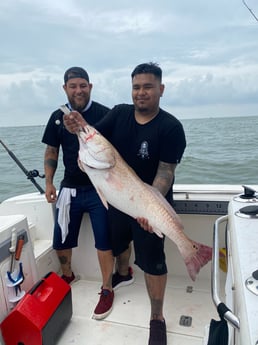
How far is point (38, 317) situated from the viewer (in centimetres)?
209

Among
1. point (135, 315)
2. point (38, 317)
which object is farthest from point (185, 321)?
point (38, 317)

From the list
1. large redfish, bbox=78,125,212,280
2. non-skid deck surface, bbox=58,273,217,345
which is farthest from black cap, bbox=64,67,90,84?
non-skid deck surface, bbox=58,273,217,345

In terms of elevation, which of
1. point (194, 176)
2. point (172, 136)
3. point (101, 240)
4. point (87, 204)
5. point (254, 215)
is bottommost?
point (194, 176)

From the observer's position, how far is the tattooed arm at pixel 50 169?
2918 millimetres

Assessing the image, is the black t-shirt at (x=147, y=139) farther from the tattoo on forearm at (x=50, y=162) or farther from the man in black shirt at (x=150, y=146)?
the tattoo on forearm at (x=50, y=162)

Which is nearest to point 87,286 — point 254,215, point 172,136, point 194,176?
point 172,136

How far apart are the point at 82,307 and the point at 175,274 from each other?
3.03ft

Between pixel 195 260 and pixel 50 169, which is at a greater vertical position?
pixel 50 169

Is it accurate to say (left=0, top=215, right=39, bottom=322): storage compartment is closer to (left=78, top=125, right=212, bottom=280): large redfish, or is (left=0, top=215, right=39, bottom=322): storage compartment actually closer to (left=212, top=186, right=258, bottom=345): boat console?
(left=78, top=125, right=212, bottom=280): large redfish

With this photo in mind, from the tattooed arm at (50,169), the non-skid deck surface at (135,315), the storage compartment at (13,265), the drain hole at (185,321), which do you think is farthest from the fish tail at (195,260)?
the tattooed arm at (50,169)

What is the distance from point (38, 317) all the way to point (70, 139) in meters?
1.38

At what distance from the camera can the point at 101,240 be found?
279 cm

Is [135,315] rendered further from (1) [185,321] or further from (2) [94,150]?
(2) [94,150]

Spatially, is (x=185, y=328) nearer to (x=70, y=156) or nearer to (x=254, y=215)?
(x=254, y=215)
